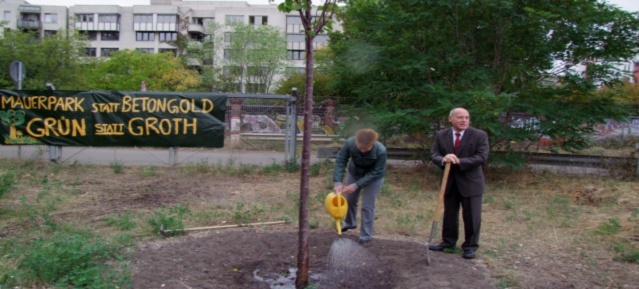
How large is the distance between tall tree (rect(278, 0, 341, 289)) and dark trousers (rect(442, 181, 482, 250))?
6.25 feet

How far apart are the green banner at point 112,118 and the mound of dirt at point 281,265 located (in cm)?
565

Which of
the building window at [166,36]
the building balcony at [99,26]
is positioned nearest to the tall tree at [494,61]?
the building window at [166,36]

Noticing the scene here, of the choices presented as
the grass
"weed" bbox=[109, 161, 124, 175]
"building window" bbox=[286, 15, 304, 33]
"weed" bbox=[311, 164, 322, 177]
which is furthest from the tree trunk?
"building window" bbox=[286, 15, 304, 33]

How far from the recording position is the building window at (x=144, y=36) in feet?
248

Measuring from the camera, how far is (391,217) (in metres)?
7.23

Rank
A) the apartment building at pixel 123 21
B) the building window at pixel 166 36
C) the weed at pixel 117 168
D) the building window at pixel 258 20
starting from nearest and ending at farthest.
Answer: the weed at pixel 117 168, the building window at pixel 258 20, the apartment building at pixel 123 21, the building window at pixel 166 36

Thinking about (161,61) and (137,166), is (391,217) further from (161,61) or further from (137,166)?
(161,61)

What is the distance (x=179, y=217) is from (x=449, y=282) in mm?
3782

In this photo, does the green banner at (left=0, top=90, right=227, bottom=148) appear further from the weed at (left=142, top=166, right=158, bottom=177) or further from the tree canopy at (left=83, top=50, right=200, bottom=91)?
the tree canopy at (left=83, top=50, right=200, bottom=91)

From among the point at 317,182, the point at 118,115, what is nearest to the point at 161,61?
the point at 118,115

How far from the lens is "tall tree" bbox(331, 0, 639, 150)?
9523 mm

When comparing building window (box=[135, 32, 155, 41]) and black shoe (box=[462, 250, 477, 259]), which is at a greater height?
building window (box=[135, 32, 155, 41])

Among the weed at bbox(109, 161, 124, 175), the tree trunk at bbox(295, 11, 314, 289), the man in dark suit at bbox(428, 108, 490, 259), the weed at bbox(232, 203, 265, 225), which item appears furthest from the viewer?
the weed at bbox(109, 161, 124, 175)

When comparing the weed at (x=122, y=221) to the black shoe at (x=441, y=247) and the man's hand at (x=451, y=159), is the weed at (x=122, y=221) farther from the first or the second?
the man's hand at (x=451, y=159)
